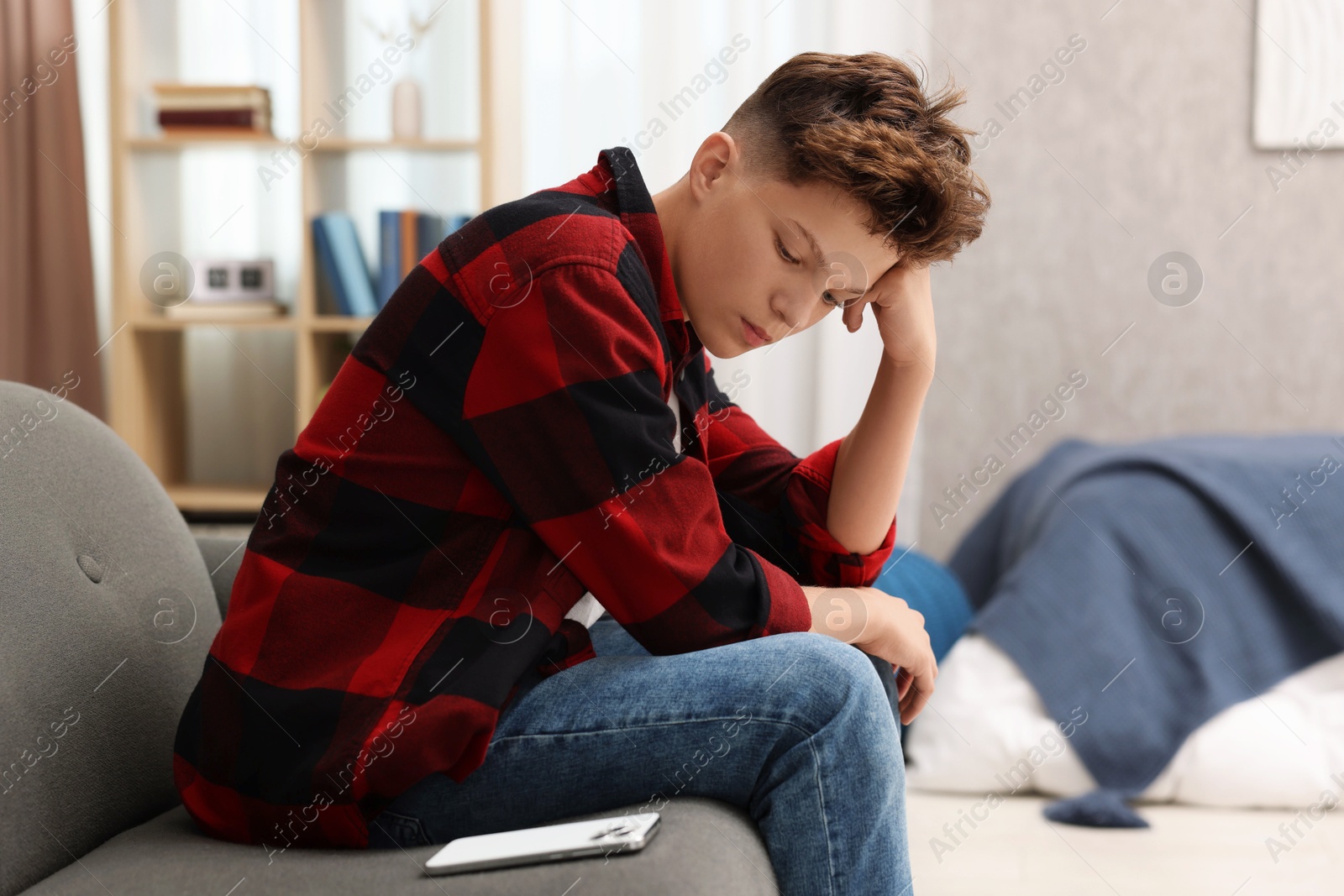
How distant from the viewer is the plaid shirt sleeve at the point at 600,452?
0.71 meters

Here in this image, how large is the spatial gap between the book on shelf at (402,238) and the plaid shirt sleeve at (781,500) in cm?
131

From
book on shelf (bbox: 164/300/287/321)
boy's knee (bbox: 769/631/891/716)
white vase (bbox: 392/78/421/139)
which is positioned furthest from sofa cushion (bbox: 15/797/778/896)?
white vase (bbox: 392/78/421/139)

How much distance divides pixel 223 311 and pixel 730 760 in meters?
1.91

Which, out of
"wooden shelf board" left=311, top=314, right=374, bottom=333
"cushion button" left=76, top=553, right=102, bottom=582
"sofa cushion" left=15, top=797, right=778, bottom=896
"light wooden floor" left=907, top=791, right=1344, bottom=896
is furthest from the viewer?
"wooden shelf board" left=311, top=314, right=374, bottom=333

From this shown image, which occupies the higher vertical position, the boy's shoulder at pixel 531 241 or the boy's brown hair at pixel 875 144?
the boy's brown hair at pixel 875 144

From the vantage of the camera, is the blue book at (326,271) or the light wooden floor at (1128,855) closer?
the light wooden floor at (1128,855)

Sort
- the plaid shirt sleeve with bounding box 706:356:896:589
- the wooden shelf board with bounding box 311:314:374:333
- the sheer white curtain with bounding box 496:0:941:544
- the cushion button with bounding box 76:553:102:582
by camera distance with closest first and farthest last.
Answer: the cushion button with bounding box 76:553:102:582, the plaid shirt sleeve with bounding box 706:356:896:589, the wooden shelf board with bounding box 311:314:374:333, the sheer white curtain with bounding box 496:0:941:544

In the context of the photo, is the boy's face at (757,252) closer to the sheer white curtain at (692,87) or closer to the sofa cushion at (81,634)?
the sofa cushion at (81,634)

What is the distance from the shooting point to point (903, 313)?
91 cm

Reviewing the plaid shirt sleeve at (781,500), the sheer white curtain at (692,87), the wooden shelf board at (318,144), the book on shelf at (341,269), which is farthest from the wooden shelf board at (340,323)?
the plaid shirt sleeve at (781,500)

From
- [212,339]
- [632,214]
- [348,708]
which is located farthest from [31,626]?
[212,339]

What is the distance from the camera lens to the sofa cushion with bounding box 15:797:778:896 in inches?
25.2

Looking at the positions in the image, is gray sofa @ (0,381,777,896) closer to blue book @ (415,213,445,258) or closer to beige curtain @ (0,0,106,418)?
blue book @ (415,213,445,258)

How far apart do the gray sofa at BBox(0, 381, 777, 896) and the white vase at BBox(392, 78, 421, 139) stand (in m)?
1.45
